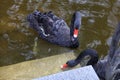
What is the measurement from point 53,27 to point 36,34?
0.38m

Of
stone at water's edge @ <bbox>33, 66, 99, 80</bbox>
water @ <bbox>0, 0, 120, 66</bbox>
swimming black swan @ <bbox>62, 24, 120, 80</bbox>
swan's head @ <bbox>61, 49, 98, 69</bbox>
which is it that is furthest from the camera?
water @ <bbox>0, 0, 120, 66</bbox>

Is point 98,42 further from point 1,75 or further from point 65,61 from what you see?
point 1,75

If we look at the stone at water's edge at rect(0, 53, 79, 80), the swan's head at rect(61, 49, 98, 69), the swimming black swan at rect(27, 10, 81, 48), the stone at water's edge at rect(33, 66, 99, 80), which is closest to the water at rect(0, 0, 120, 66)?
the swimming black swan at rect(27, 10, 81, 48)

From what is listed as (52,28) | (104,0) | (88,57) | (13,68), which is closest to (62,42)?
(52,28)

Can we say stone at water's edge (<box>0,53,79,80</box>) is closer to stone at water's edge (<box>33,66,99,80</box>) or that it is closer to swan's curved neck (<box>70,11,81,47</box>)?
swan's curved neck (<box>70,11,81,47</box>)

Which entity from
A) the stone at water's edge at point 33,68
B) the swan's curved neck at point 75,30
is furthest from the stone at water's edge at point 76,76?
the swan's curved neck at point 75,30

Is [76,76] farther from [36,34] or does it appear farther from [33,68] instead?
[36,34]

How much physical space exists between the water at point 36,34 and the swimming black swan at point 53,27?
0.11m

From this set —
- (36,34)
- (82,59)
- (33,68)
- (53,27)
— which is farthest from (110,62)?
(36,34)

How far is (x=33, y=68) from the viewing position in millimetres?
4238

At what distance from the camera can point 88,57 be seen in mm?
4617

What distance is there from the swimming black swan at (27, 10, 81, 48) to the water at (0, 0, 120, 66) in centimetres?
11

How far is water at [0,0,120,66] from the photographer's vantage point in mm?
4895

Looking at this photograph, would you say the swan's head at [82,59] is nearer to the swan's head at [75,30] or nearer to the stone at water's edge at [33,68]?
the stone at water's edge at [33,68]
